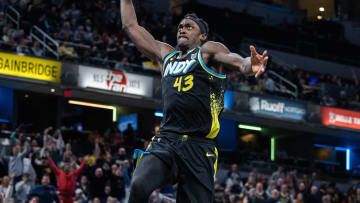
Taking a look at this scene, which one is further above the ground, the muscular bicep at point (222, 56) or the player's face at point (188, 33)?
the player's face at point (188, 33)

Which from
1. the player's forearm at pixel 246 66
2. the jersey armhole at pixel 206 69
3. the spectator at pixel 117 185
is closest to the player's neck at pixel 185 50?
the jersey armhole at pixel 206 69

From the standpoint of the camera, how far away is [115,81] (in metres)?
24.7

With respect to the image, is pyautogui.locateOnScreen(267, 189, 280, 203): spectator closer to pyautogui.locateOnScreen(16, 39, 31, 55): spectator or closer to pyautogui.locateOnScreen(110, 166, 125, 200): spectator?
pyautogui.locateOnScreen(110, 166, 125, 200): spectator

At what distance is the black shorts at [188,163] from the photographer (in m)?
6.33

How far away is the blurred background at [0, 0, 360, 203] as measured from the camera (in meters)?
19.1

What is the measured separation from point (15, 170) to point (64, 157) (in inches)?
66.2

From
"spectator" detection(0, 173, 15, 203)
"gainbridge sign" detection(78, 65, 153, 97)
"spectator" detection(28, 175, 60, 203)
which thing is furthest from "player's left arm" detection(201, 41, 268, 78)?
"gainbridge sign" detection(78, 65, 153, 97)

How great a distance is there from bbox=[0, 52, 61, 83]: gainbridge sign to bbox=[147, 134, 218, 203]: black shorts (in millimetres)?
16610

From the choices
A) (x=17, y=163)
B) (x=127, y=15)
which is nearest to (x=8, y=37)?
(x=17, y=163)

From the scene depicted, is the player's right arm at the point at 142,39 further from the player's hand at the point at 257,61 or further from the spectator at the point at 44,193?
the spectator at the point at 44,193

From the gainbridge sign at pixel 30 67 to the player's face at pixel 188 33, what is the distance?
1616cm

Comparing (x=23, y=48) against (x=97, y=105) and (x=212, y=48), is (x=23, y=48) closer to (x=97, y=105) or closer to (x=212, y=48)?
(x=97, y=105)

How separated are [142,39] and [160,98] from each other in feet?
62.1

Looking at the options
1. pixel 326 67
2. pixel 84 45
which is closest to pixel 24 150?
pixel 84 45
